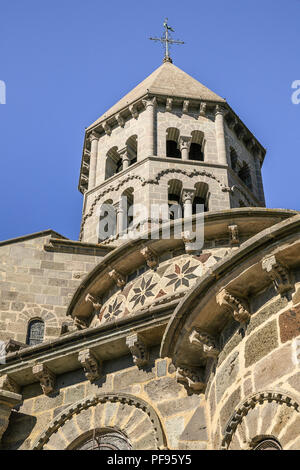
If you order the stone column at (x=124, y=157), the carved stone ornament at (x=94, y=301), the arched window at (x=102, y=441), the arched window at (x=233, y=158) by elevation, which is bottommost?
the arched window at (x=102, y=441)

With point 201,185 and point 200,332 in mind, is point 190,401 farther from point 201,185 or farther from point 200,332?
point 201,185

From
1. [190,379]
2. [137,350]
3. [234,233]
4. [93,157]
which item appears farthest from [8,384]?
[93,157]

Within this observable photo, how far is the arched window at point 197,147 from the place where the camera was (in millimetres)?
30047

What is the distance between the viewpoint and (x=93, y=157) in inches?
1225

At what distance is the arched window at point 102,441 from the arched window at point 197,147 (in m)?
20.3

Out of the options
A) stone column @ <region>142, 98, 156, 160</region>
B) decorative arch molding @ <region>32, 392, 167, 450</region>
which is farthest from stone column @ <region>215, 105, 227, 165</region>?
decorative arch molding @ <region>32, 392, 167, 450</region>

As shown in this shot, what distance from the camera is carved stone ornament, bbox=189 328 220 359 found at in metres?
9.88

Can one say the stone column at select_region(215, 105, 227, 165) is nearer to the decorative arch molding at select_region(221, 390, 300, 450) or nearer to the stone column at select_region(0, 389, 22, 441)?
the stone column at select_region(0, 389, 22, 441)

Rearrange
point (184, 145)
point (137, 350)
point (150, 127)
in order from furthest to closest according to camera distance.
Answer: point (150, 127)
point (184, 145)
point (137, 350)

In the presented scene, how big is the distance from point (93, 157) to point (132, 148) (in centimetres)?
179

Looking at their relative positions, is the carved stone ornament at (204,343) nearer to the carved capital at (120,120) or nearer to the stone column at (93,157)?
the stone column at (93,157)

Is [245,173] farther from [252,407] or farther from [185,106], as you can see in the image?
[252,407]

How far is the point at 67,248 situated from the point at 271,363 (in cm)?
1318

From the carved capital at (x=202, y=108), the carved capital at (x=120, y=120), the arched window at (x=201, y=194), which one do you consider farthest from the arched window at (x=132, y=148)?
the arched window at (x=201, y=194)
